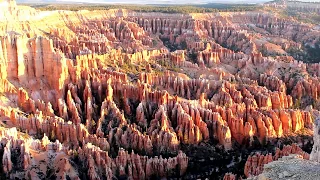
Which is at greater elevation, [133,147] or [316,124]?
[316,124]

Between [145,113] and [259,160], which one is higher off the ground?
[145,113]

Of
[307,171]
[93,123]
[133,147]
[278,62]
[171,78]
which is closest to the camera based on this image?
[307,171]

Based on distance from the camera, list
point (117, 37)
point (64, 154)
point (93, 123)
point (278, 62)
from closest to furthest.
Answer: point (64, 154) < point (93, 123) < point (278, 62) < point (117, 37)

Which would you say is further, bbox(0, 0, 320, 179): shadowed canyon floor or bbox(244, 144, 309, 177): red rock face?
bbox(0, 0, 320, 179): shadowed canyon floor

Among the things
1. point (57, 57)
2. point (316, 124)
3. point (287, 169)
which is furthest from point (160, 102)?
point (287, 169)

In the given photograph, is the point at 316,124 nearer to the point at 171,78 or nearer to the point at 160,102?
the point at 160,102

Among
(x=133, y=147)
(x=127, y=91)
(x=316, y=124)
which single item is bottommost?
(x=133, y=147)

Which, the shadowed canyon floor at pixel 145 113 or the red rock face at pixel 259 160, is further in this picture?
the shadowed canyon floor at pixel 145 113

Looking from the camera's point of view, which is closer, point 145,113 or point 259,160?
point 259,160
